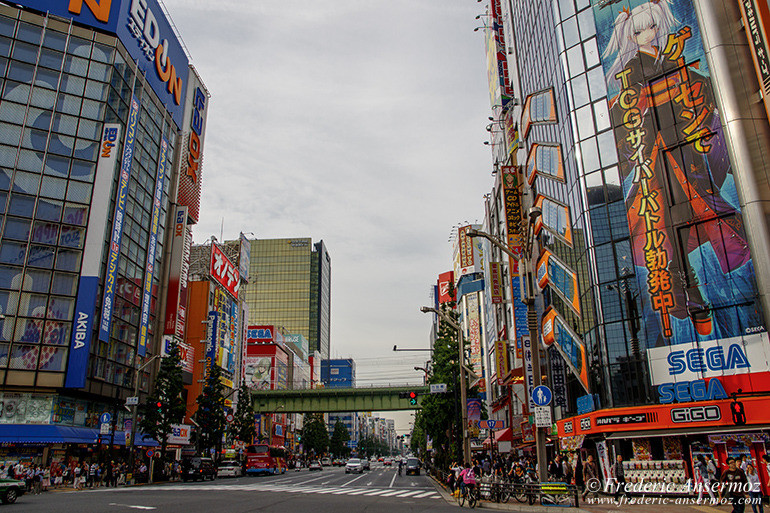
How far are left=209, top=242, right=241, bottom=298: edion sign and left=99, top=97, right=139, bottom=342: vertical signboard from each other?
26.0m

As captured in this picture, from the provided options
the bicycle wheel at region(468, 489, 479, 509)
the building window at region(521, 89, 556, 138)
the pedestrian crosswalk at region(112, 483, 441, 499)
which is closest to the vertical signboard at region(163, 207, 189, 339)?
the pedestrian crosswalk at region(112, 483, 441, 499)

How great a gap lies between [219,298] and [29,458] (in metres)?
40.8

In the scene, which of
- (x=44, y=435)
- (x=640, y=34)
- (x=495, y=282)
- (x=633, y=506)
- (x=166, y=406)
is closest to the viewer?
(x=633, y=506)

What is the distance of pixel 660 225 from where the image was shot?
91.3 ft

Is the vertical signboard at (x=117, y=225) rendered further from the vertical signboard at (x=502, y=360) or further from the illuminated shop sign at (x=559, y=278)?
the vertical signboard at (x=502, y=360)

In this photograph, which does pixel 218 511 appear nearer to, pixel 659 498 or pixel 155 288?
pixel 659 498

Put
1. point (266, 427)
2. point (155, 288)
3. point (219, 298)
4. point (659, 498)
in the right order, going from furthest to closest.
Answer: point (266, 427) → point (219, 298) → point (155, 288) → point (659, 498)

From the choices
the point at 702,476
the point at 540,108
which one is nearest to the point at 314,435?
the point at 540,108

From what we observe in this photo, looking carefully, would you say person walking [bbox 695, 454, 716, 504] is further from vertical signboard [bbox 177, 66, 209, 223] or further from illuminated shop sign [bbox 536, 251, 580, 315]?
vertical signboard [bbox 177, 66, 209, 223]

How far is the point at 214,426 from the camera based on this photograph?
190 ft

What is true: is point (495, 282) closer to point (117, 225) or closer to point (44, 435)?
point (117, 225)

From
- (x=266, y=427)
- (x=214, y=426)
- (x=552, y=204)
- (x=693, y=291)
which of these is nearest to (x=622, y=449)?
(x=693, y=291)

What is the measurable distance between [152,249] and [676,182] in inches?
1935

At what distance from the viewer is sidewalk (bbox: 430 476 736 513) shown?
17.4 metres
